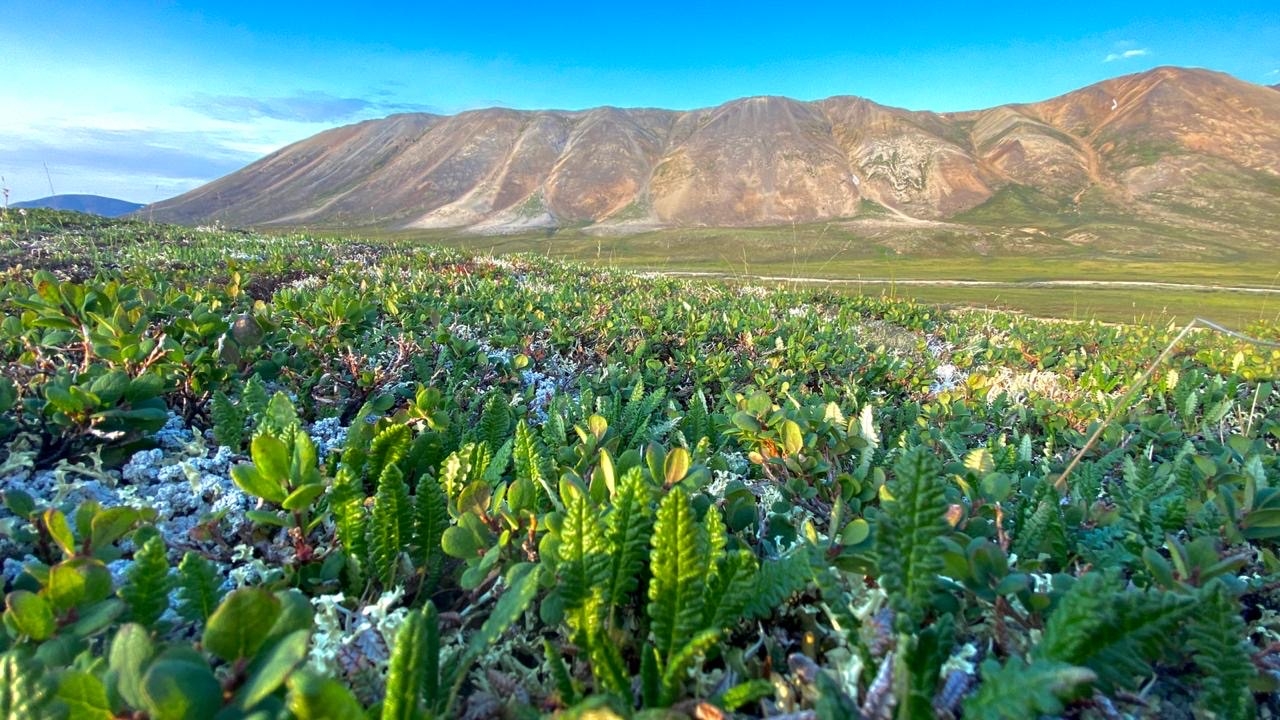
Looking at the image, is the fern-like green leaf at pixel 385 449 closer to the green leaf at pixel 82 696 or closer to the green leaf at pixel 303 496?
the green leaf at pixel 303 496

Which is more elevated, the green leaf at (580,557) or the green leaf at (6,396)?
the green leaf at (6,396)

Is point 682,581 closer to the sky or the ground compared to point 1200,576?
closer to the sky

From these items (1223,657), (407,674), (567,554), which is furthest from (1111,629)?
(407,674)

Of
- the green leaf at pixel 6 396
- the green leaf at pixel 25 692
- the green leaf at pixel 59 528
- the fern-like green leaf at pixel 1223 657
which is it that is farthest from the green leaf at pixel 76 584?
the fern-like green leaf at pixel 1223 657

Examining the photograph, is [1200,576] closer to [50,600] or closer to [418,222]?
[50,600]

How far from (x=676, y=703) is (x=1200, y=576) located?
1.14m

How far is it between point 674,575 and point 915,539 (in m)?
0.45

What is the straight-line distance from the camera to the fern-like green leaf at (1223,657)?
1114 mm

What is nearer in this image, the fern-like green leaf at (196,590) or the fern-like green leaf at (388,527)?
the fern-like green leaf at (196,590)

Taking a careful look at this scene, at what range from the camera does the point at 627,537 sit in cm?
134

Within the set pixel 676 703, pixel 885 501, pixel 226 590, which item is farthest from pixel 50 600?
pixel 885 501

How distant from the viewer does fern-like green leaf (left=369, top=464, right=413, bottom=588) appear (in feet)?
4.95

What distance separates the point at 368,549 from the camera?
1547 mm

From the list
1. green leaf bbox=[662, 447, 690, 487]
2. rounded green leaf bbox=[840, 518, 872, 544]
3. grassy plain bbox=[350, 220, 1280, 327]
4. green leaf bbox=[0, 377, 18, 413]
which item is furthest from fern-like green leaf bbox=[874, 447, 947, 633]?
grassy plain bbox=[350, 220, 1280, 327]
